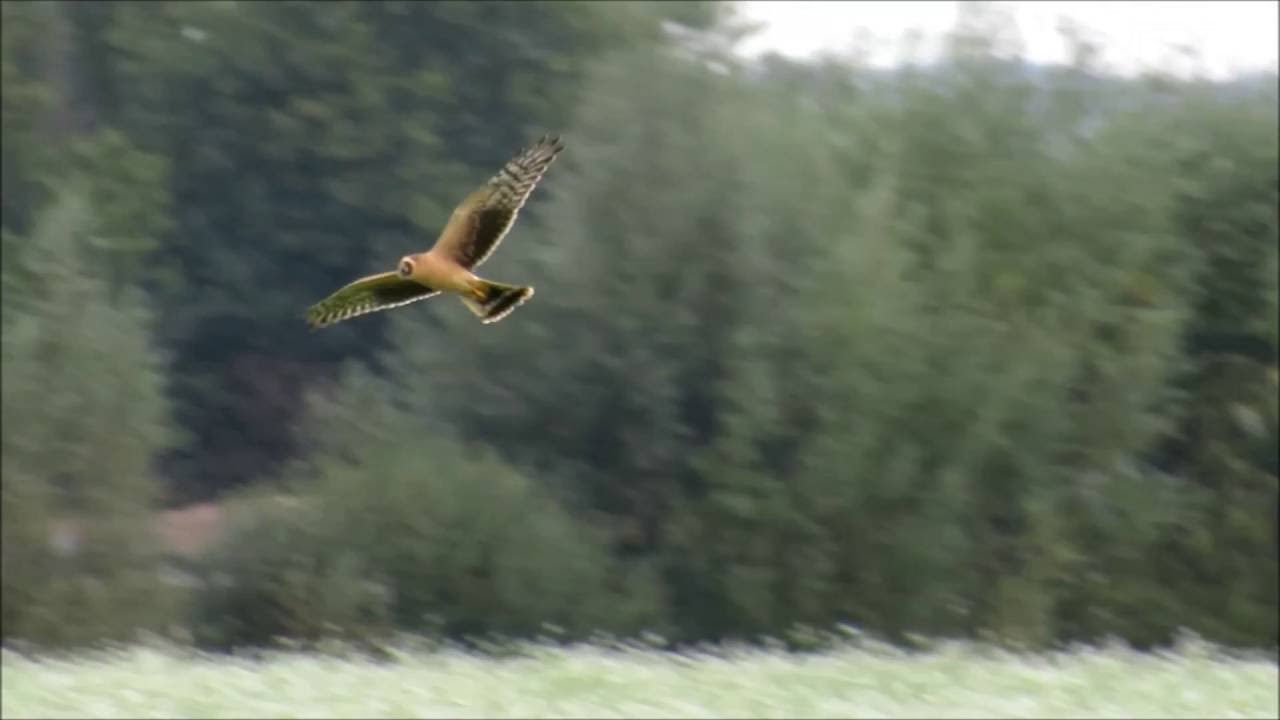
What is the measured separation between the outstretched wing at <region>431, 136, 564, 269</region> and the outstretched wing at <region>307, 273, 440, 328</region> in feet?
0.17

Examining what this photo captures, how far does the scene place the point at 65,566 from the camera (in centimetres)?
1734

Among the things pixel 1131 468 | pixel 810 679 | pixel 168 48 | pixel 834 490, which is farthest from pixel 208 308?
pixel 810 679

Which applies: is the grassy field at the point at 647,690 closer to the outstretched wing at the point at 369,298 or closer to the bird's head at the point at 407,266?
the outstretched wing at the point at 369,298

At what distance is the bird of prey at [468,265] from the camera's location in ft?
6.19

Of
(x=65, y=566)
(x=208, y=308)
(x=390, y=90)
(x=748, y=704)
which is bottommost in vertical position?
(x=748, y=704)

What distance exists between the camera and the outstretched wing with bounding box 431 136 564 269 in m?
1.95

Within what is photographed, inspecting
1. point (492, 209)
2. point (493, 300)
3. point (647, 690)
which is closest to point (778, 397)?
point (647, 690)

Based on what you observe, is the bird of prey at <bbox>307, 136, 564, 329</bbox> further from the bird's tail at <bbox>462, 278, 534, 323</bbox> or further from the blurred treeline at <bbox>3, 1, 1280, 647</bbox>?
the blurred treeline at <bbox>3, 1, 1280, 647</bbox>

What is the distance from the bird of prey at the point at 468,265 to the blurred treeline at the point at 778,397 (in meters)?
14.7

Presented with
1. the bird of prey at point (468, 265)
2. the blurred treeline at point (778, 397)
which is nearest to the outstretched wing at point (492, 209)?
the bird of prey at point (468, 265)

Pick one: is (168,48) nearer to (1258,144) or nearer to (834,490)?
(834,490)

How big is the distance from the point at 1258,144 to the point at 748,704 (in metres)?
11.7

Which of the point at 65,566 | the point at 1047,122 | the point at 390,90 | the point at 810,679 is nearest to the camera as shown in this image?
the point at 810,679

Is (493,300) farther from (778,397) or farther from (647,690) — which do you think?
(778,397)
